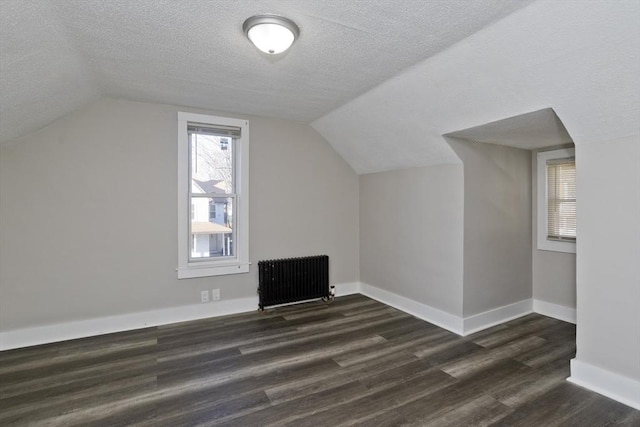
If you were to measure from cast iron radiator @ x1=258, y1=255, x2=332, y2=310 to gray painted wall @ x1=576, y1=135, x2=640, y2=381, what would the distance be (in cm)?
284

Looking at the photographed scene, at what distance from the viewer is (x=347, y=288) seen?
4781mm

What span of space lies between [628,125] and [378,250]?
2955mm

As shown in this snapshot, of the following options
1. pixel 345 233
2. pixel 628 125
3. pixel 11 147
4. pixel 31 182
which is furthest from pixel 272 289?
pixel 628 125

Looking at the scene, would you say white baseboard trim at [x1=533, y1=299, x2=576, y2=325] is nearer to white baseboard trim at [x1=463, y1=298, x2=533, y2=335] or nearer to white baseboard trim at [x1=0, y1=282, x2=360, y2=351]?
white baseboard trim at [x1=463, y1=298, x2=533, y2=335]

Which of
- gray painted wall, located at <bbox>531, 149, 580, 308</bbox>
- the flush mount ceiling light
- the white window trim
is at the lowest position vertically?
gray painted wall, located at <bbox>531, 149, 580, 308</bbox>

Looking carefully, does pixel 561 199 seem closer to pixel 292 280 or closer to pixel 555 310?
pixel 555 310

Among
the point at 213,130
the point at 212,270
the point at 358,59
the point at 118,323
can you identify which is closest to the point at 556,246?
the point at 358,59

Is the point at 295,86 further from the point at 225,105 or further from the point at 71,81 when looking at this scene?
the point at 71,81

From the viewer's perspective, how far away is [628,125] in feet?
6.79

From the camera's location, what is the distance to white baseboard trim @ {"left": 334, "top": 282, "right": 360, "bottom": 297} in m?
4.70

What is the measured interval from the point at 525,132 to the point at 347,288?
305 centimetres

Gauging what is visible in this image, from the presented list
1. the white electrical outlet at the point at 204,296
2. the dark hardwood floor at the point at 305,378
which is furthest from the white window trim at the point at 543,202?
the white electrical outlet at the point at 204,296

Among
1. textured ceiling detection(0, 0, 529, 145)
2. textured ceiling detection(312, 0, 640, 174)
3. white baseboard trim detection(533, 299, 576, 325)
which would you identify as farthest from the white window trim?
textured ceiling detection(0, 0, 529, 145)

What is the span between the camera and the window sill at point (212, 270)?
3.66 meters
